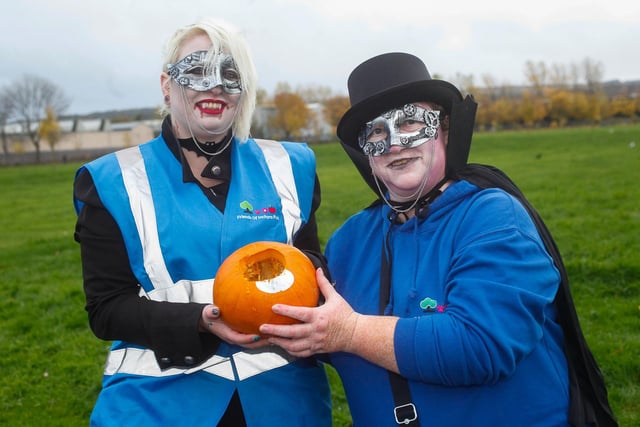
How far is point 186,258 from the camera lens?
3.06 metres

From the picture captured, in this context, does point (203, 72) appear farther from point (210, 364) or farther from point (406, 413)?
point (406, 413)

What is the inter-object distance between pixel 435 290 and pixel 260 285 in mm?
798

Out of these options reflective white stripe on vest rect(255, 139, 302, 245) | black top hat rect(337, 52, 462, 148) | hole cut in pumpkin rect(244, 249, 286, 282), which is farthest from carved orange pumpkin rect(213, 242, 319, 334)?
black top hat rect(337, 52, 462, 148)

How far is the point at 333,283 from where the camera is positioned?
10.8 ft

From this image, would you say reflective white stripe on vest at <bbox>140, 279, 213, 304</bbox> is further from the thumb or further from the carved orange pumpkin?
the thumb

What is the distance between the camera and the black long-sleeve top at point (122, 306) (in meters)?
2.95

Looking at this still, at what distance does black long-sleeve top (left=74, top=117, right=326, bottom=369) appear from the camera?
116 inches

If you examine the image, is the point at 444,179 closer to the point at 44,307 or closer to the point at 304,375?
→ the point at 304,375

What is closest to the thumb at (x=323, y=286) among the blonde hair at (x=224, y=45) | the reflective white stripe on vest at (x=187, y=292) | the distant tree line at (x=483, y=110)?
the reflective white stripe on vest at (x=187, y=292)

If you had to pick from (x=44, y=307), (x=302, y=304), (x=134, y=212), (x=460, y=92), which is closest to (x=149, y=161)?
(x=134, y=212)

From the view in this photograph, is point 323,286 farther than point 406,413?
Yes

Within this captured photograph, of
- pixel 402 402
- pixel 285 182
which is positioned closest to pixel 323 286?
pixel 402 402

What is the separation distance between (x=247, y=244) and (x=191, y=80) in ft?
3.06

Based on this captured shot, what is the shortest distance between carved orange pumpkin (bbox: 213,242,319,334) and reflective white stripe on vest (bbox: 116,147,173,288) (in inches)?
11.8
